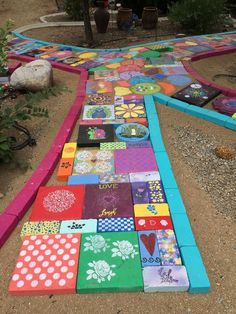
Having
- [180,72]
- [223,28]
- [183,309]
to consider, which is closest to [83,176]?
[183,309]

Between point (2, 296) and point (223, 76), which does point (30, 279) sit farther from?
point (223, 76)

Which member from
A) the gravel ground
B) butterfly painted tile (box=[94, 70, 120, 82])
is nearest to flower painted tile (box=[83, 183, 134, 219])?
the gravel ground

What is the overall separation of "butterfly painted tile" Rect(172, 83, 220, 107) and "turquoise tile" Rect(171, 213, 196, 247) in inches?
104

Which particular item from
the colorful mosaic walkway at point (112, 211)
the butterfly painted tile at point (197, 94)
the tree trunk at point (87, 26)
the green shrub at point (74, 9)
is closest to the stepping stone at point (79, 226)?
the colorful mosaic walkway at point (112, 211)

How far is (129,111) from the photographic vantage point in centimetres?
507

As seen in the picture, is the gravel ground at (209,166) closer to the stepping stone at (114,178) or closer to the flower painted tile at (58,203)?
the stepping stone at (114,178)

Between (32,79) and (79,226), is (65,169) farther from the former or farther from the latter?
(32,79)

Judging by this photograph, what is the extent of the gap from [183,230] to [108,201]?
2.82 feet

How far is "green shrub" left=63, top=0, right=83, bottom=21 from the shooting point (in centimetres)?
1089

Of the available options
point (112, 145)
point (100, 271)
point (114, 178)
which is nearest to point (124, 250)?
point (100, 271)

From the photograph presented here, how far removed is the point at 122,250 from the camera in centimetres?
270

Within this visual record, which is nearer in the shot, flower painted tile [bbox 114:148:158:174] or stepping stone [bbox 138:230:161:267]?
stepping stone [bbox 138:230:161:267]

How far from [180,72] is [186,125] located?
6.84 ft

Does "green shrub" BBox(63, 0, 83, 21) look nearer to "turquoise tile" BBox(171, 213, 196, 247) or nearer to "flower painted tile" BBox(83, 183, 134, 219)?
"flower painted tile" BBox(83, 183, 134, 219)
